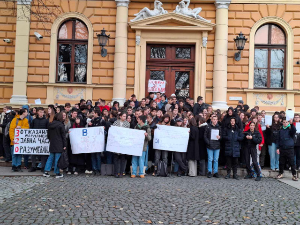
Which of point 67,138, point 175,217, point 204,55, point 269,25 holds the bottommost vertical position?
point 175,217

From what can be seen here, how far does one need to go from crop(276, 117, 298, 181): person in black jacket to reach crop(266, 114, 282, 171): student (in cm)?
58

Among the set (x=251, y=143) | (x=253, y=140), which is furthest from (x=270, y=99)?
(x=253, y=140)

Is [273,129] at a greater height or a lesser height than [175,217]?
greater

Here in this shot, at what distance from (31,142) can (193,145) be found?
5.00 m

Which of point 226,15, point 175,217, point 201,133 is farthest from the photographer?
point 226,15

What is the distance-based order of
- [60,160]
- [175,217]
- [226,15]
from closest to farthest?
[175,217], [60,160], [226,15]

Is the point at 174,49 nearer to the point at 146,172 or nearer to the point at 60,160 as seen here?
the point at 146,172

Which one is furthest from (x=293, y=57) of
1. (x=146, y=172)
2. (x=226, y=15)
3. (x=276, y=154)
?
(x=146, y=172)

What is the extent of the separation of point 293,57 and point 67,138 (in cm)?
1104

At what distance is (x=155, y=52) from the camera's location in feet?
59.4

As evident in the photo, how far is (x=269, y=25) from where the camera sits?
58.6 ft

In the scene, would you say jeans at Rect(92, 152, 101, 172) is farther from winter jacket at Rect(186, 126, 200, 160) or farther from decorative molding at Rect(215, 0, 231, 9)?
decorative molding at Rect(215, 0, 231, 9)

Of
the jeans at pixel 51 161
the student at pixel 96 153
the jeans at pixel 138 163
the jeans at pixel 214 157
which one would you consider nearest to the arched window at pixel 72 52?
the student at pixel 96 153

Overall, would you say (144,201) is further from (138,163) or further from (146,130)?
(146,130)
